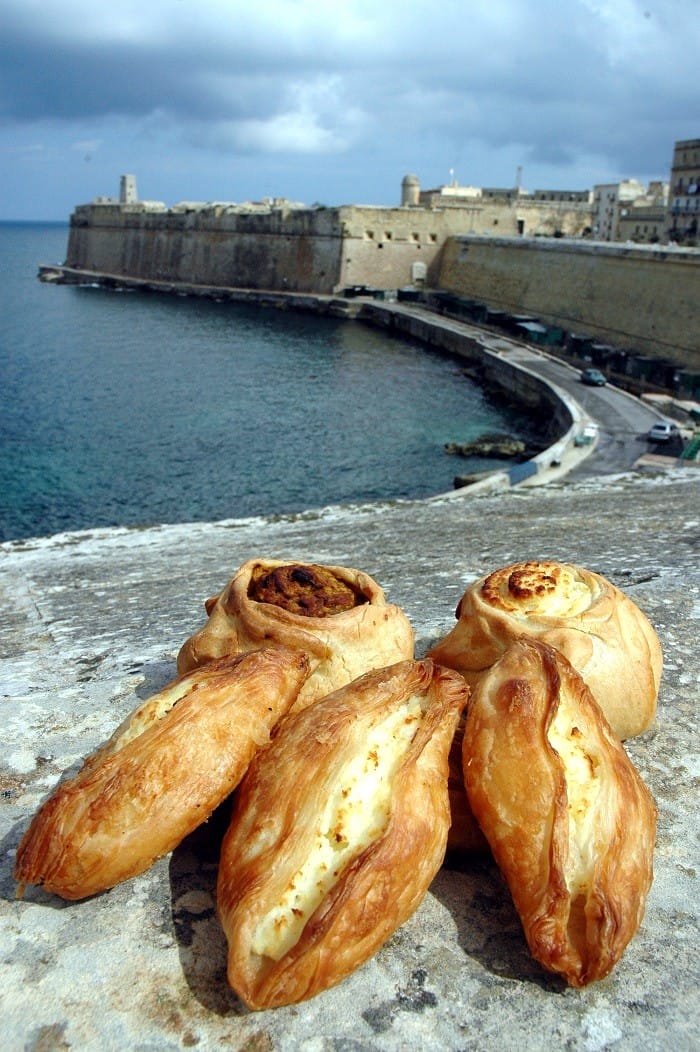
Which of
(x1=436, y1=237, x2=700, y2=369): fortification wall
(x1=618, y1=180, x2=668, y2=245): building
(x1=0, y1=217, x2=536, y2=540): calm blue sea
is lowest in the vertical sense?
(x1=0, y1=217, x2=536, y2=540): calm blue sea

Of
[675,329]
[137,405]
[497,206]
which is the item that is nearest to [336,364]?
[137,405]

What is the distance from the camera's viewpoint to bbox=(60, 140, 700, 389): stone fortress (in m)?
35.7

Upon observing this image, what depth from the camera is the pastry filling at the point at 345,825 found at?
1813mm

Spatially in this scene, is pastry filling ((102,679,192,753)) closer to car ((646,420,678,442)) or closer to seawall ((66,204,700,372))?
car ((646,420,678,442))

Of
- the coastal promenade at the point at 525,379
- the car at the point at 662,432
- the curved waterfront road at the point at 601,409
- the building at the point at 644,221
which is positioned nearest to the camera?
the coastal promenade at the point at 525,379

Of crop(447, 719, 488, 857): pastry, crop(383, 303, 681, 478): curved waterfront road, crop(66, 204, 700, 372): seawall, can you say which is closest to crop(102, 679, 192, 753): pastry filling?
crop(447, 719, 488, 857): pastry

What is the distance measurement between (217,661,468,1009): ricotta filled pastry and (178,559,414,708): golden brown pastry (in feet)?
0.79

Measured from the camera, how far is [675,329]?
111 ft

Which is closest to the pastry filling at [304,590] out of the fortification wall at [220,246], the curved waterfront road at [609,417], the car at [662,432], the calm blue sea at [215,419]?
the calm blue sea at [215,419]

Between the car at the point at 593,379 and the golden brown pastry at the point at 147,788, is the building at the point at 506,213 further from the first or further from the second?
the golden brown pastry at the point at 147,788

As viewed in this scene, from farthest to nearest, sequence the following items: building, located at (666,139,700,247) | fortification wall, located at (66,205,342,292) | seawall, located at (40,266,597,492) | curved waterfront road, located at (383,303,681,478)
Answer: building, located at (666,139,700,247)
fortification wall, located at (66,205,342,292)
curved waterfront road, located at (383,303,681,478)
seawall, located at (40,266,597,492)

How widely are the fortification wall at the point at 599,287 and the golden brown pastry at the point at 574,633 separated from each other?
31686 millimetres

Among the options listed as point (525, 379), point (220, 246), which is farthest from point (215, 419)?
point (220, 246)

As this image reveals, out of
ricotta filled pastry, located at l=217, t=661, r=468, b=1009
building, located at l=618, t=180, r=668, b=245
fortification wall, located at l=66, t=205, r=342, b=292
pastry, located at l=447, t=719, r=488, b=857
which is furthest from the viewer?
building, located at l=618, t=180, r=668, b=245
